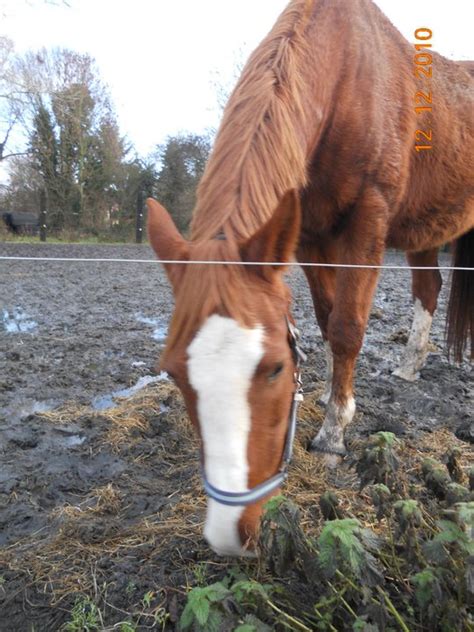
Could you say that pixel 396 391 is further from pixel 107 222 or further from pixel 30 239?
pixel 107 222

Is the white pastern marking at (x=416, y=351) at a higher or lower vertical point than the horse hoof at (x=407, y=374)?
higher

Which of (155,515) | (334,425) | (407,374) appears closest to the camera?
(155,515)

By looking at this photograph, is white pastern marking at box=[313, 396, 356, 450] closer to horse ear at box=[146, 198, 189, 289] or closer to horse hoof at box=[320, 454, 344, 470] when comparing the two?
horse hoof at box=[320, 454, 344, 470]

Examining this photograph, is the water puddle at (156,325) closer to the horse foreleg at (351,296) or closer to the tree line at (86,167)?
the horse foreleg at (351,296)

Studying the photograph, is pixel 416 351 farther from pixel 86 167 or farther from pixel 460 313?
pixel 86 167

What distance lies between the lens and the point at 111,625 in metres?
1.63

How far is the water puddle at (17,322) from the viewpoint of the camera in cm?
550

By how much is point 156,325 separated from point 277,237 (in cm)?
446

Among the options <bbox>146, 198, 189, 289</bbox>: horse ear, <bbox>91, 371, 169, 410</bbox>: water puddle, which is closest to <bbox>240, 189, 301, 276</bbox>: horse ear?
<bbox>146, 198, 189, 289</bbox>: horse ear

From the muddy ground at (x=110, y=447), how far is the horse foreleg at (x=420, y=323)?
162 millimetres

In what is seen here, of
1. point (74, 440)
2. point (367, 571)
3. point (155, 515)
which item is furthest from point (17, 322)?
point (367, 571)

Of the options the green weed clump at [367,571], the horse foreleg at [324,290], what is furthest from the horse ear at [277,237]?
the horse foreleg at [324,290]

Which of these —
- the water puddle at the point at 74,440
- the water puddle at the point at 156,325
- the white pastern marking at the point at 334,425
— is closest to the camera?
the white pastern marking at the point at 334,425

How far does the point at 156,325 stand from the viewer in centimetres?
590
